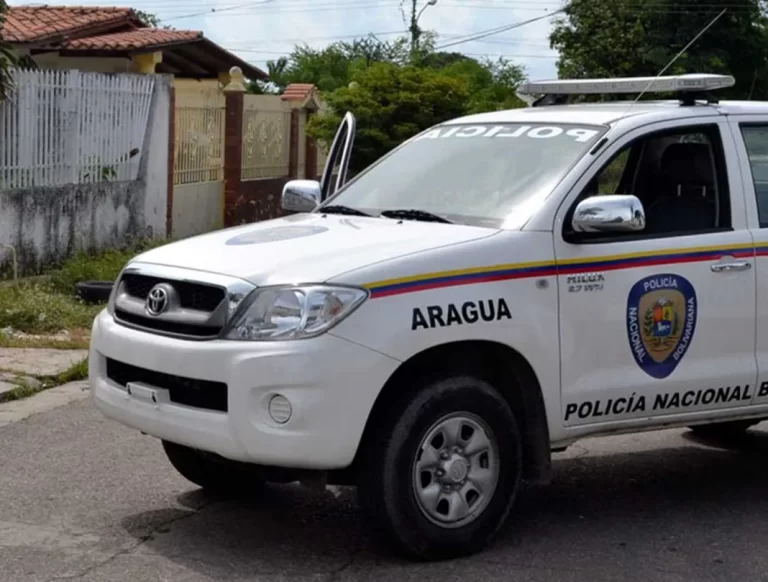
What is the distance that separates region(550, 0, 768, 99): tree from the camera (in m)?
31.8

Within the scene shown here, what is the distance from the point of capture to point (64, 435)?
25.1ft

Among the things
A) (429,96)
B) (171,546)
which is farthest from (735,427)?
(429,96)

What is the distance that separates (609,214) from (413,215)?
903 mm

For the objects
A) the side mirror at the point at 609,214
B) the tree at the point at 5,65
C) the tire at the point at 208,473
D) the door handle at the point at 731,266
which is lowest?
the tire at the point at 208,473

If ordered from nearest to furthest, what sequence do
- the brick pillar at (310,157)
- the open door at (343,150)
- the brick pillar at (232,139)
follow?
the open door at (343,150) → the brick pillar at (232,139) → the brick pillar at (310,157)

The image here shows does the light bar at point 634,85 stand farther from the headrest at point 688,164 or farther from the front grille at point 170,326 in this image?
the front grille at point 170,326

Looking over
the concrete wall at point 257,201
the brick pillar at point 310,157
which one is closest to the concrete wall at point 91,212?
the concrete wall at point 257,201

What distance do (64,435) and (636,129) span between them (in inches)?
142

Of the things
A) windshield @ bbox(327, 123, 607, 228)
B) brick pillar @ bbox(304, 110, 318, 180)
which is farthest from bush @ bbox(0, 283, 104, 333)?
brick pillar @ bbox(304, 110, 318, 180)

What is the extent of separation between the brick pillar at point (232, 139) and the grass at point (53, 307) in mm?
5529

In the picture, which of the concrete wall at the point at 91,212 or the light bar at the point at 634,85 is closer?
the light bar at the point at 634,85

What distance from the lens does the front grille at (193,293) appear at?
5.31 m

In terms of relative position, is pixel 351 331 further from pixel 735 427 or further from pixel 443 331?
pixel 735 427

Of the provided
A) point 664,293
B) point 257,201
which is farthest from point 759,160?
point 257,201
